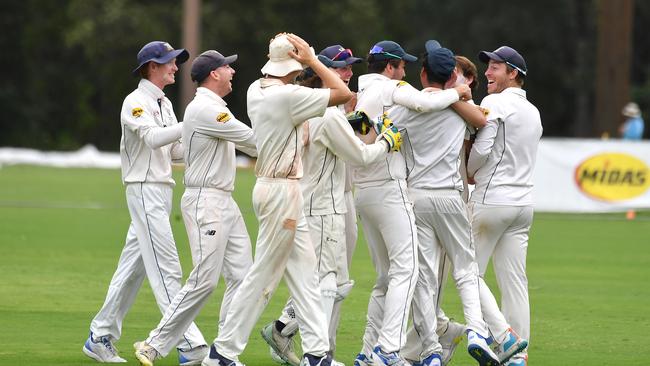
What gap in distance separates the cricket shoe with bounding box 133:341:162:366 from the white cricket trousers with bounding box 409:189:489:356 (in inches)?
75.2

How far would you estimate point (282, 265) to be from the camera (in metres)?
9.66

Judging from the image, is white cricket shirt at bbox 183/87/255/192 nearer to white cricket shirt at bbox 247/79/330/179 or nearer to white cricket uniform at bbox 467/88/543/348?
white cricket shirt at bbox 247/79/330/179

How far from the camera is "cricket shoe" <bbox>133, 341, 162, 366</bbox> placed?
9875 millimetres

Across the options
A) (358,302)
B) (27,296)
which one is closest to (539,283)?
(358,302)

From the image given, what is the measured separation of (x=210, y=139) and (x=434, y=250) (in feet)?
6.04

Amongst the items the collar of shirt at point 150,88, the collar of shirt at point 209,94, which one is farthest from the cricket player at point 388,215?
the collar of shirt at point 150,88

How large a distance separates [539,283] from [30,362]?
23.4 feet

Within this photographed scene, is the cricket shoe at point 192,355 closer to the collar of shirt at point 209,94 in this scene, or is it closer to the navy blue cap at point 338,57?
the collar of shirt at point 209,94

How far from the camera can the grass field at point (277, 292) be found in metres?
11.1

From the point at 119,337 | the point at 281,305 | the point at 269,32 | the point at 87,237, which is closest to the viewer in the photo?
the point at 119,337

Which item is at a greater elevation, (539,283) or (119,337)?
(119,337)

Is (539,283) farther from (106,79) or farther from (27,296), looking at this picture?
(106,79)

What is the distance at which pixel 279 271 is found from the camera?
381 inches

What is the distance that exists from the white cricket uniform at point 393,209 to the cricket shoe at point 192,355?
1.32 metres
